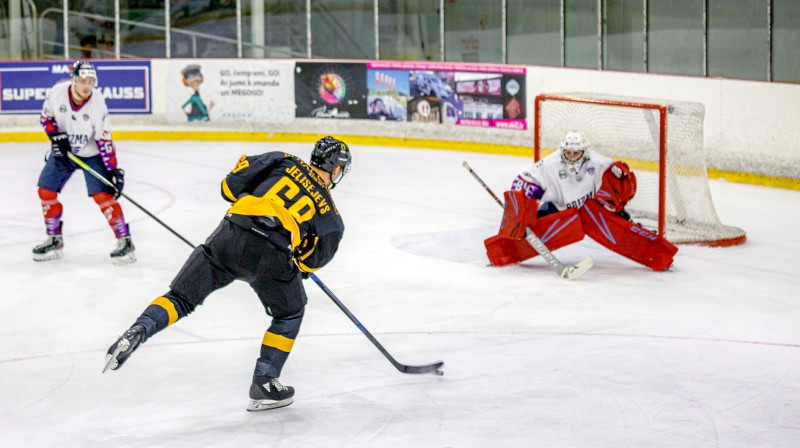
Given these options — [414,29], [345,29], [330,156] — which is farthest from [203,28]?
[330,156]

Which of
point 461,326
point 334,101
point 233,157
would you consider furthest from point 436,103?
point 461,326

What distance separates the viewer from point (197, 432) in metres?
4.42

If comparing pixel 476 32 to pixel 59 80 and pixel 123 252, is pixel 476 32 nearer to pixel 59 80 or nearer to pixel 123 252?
pixel 59 80

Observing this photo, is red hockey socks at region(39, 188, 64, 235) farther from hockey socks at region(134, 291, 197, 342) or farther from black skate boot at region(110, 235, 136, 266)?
hockey socks at region(134, 291, 197, 342)

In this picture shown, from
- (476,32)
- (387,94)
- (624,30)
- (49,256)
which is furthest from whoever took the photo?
(476,32)

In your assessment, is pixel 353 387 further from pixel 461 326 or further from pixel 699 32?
pixel 699 32

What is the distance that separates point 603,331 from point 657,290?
40.2 inches

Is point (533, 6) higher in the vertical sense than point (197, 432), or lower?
higher

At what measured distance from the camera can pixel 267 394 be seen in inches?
181

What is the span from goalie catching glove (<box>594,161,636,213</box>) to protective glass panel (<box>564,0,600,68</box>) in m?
6.52

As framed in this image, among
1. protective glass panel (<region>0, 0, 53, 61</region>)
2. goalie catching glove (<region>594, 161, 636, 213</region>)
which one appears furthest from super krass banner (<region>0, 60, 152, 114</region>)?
goalie catching glove (<region>594, 161, 636, 213</region>)

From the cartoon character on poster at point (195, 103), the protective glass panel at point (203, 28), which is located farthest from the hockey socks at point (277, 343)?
the protective glass panel at point (203, 28)

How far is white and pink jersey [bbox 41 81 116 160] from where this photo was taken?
7359mm

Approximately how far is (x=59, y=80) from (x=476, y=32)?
5071 millimetres
